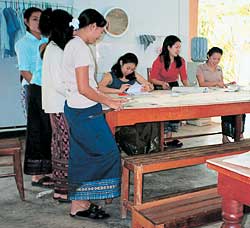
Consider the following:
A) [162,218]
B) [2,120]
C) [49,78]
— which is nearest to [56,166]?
[49,78]

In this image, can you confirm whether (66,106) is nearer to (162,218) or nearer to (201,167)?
(162,218)

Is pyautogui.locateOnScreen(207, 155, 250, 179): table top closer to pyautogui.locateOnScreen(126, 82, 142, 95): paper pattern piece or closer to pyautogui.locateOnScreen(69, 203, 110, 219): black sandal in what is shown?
pyautogui.locateOnScreen(69, 203, 110, 219): black sandal

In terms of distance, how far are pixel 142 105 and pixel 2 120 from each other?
294 cm

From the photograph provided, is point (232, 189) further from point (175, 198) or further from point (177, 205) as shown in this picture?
point (175, 198)

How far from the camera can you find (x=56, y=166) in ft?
9.18

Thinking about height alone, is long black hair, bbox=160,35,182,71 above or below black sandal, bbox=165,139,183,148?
above

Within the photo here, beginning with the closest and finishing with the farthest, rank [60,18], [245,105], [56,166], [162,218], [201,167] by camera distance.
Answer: [162,218], [60,18], [56,166], [245,105], [201,167]

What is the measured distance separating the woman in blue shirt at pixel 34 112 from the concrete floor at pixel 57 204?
232 mm

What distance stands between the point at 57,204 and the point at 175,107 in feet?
3.71

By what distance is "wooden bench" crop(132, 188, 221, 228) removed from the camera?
1756 mm

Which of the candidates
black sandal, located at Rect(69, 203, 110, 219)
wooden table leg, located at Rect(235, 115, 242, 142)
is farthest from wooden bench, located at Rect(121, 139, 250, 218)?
wooden table leg, located at Rect(235, 115, 242, 142)

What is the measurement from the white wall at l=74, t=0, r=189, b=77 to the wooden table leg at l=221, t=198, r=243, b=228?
4.31m

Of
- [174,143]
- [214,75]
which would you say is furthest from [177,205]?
[214,75]

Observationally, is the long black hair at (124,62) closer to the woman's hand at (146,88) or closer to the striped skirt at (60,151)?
the woman's hand at (146,88)
